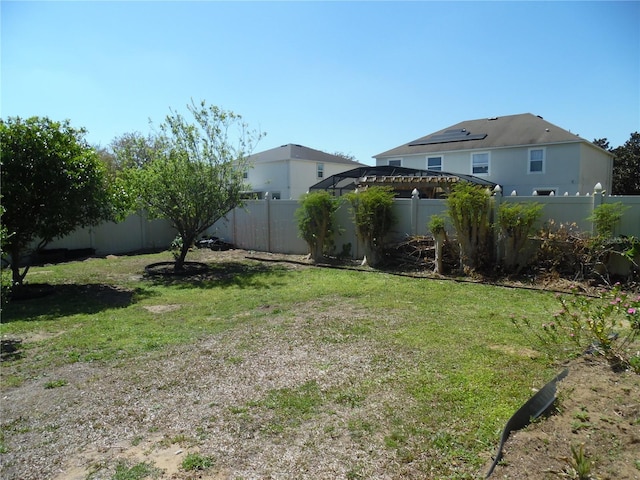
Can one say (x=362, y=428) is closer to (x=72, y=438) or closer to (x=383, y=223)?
(x=72, y=438)

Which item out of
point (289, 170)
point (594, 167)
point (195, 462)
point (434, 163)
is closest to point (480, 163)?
point (434, 163)

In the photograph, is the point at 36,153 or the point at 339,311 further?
the point at 36,153

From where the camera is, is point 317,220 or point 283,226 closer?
point 317,220

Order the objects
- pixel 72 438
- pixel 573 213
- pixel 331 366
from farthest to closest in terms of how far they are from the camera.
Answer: pixel 573 213
pixel 331 366
pixel 72 438

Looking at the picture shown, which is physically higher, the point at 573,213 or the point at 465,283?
the point at 573,213

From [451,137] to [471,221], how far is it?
14222mm

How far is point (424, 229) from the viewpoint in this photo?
1120 centimetres

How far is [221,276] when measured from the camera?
1105cm

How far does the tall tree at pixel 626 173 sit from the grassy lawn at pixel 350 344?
27.9m

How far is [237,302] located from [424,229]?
5637 mm

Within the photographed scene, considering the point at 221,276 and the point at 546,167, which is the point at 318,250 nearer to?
the point at 221,276

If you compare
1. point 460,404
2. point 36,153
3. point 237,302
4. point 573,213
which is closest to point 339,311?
point 237,302

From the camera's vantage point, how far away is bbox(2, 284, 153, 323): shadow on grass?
7234 millimetres

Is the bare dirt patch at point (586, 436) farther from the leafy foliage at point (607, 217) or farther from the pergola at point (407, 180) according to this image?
the pergola at point (407, 180)
